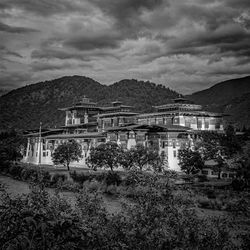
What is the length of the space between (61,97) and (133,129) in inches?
4029

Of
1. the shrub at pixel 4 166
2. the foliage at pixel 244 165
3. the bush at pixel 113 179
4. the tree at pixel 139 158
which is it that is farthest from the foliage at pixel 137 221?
the shrub at pixel 4 166

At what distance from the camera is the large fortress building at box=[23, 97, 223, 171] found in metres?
59.8

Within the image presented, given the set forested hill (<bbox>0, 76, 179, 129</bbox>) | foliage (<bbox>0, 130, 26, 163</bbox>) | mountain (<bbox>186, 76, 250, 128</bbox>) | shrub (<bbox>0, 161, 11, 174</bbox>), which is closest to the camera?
shrub (<bbox>0, 161, 11, 174</bbox>)

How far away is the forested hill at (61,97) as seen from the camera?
455 ft

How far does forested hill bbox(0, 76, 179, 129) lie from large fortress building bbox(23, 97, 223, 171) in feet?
147

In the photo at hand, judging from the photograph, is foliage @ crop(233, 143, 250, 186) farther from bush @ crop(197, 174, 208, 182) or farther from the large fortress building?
the large fortress building

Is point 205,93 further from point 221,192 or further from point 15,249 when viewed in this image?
point 15,249

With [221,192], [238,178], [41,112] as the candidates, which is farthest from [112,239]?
[41,112]

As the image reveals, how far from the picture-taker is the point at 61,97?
158 meters

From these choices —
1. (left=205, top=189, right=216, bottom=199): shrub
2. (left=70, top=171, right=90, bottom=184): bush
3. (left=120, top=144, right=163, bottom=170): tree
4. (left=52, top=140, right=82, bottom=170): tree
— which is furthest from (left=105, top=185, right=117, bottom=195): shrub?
(left=52, top=140, right=82, bottom=170): tree

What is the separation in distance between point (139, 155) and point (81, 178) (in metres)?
8.96

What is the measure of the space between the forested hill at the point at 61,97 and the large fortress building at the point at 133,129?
44.8 metres

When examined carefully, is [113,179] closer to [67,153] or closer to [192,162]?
[192,162]

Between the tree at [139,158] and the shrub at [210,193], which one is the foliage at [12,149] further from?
the shrub at [210,193]
